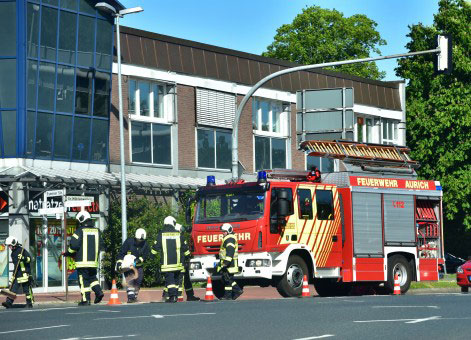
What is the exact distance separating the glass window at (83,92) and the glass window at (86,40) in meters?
0.34

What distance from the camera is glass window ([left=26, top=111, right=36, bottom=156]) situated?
3400 cm

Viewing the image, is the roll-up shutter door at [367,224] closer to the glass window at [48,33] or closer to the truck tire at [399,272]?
the truck tire at [399,272]

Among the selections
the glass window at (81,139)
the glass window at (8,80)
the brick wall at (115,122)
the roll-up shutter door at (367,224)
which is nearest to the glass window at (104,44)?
the brick wall at (115,122)

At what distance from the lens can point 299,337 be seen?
527 inches

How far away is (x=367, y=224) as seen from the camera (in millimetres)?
25859

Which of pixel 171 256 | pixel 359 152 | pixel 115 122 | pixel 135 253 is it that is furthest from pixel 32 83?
pixel 171 256

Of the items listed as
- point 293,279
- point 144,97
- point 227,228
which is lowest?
point 293,279

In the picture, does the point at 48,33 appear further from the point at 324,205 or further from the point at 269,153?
the point at 324,205

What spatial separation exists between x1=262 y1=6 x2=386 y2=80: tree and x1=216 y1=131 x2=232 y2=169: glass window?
76.7 ft

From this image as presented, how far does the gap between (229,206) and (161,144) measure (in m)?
16.0

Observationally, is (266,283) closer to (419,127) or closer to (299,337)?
(299,337)

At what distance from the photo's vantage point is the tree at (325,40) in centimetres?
6556

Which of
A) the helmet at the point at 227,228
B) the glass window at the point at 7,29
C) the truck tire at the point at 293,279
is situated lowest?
the truck tire at the point at 293,279

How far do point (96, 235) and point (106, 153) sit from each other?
14.8 m
